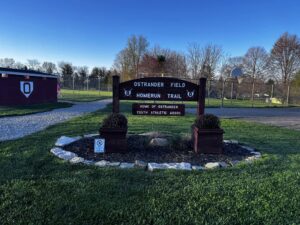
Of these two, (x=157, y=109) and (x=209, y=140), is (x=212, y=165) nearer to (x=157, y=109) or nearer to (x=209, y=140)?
(x=209, y=140)

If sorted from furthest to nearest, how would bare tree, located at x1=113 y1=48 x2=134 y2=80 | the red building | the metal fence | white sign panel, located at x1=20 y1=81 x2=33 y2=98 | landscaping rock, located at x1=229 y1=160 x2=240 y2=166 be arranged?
bare tree, located at x1=113 y1=48 x2=134 y2=80 → the metal fence → white sign panel, located at x1=20 y1=81 x2=33 y2=98 → the red building → landscaping rock, located at x1=229 y1=160 x2=240 y2=166

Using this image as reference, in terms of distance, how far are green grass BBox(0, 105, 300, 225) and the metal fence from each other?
15499mm

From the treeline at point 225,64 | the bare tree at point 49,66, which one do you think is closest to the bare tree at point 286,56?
the treeline at point 225,64

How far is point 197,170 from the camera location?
3.62 metres

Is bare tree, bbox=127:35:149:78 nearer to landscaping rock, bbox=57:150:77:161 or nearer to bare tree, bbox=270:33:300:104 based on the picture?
bare tree, bbox=270:33:300:104

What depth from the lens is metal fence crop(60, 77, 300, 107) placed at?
23594 mm

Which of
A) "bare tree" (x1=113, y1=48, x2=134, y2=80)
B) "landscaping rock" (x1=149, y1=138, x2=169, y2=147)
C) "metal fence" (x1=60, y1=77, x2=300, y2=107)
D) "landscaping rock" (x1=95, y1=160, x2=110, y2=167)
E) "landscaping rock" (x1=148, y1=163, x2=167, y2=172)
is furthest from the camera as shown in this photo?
"bare tree" (x1=113, y1=48, x2=134, y2=80)

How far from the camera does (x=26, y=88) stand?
46.4ft

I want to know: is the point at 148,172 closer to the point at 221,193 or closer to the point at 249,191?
the point at 221,193

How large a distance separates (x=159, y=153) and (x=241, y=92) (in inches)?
1219

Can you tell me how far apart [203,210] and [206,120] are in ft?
7.51

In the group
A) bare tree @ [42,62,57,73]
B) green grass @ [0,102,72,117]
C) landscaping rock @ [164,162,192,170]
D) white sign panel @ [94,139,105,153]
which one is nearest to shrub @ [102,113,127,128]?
white sign panel @ [94,139,105,153]

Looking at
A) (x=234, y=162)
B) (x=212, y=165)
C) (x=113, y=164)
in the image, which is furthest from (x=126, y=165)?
(x=234, y=162)

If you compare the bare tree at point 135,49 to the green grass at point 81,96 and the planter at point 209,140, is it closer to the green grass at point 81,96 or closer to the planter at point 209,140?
the green grass at point 81,96
